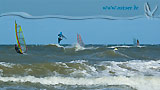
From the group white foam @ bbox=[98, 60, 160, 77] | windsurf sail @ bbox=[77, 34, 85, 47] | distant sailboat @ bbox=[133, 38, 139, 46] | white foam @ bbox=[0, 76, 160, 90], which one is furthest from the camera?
distant sailboat @ bbox=[133, 38, 139, 46]

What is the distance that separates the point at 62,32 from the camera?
23875 mm

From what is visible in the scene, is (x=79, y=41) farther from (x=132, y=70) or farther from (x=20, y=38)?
(x=132, y=70)

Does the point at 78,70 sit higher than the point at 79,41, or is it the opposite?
the point at 78,70

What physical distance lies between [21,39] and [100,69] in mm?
4941

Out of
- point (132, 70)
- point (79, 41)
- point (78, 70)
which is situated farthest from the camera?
point (79, 41)

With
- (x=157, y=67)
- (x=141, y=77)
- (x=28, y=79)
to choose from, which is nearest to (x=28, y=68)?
(x=28, y=79)

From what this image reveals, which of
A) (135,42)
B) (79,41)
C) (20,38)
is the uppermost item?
(20,38)

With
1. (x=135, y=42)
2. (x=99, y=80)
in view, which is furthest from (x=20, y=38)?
(x=135, y=42)

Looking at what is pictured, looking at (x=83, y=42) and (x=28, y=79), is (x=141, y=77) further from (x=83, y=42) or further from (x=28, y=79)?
(x=83, y=42)

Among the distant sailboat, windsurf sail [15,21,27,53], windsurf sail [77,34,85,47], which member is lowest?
the distant sailboat

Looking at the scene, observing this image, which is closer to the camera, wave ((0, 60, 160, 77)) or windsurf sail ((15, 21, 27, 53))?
wave ((0, 60, 160, 77))

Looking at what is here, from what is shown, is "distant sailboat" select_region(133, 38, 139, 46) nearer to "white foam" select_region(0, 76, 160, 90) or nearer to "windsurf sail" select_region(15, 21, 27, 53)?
"windsurf sail" select_region(15, 21, 27, 53)

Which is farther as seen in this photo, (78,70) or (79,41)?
(79,41)

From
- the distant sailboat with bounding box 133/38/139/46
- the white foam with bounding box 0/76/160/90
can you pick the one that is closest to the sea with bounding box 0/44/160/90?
the white foam with bounding box 0/76/160/90
